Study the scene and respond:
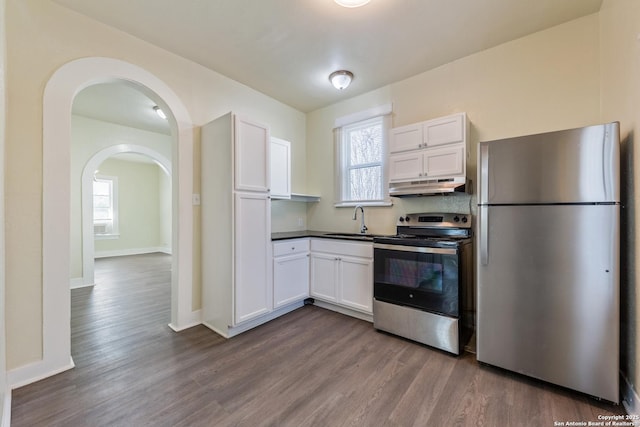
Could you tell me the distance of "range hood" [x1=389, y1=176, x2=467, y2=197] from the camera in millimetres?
2395

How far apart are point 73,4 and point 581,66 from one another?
401cm

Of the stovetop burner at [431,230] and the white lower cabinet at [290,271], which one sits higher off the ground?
the stovetop burner at [431,230]

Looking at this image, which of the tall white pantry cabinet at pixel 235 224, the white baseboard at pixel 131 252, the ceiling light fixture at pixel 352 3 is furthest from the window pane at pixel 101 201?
the ceiling light fixture at pixel 352 3

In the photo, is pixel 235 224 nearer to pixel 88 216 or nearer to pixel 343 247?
pixel 343 247

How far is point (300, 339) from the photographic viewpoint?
240 centimetres

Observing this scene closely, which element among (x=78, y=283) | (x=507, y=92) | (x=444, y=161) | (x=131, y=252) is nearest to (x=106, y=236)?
(x=131, y=252)

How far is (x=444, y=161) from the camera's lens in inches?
98.7

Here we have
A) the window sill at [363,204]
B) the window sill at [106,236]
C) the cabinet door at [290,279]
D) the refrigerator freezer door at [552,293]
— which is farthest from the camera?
the window sill at [106,236]

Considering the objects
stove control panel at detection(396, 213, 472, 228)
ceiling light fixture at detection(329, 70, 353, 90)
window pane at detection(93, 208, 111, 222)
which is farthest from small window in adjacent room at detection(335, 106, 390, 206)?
window pane at detection(93, 208, 111, 222)

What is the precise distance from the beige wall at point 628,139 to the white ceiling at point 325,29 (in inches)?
20.5

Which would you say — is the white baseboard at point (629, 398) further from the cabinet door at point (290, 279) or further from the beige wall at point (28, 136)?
the beige wall at point (28, 136)

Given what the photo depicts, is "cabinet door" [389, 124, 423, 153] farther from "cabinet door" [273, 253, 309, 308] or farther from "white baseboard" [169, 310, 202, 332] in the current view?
"white baseboard" [169, 310, 202, 332]

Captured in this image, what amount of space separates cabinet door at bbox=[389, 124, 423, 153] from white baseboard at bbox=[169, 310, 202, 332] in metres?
2.67

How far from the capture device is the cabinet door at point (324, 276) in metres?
2.97
